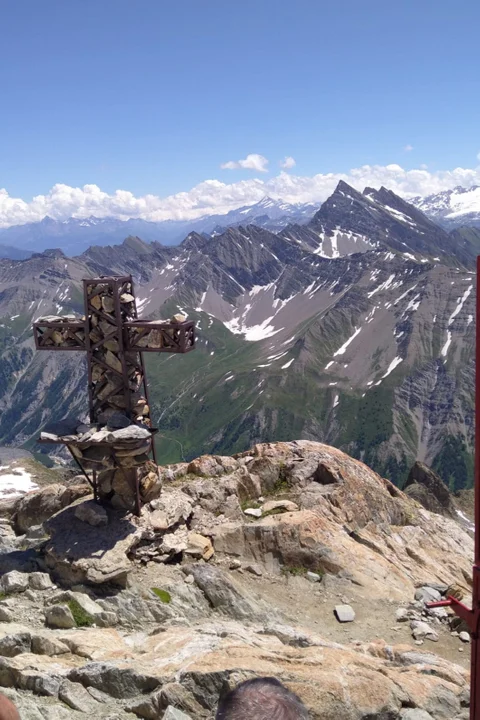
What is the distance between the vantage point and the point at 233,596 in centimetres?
2025

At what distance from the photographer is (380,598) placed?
881 inches

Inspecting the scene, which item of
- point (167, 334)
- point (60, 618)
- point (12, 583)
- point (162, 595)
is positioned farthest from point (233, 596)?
point (167, 334)

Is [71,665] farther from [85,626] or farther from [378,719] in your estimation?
[378,719]

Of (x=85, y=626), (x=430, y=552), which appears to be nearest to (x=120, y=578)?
(x=85, y=626)

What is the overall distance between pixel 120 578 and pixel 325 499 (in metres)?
13.2

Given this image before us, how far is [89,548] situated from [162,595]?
3544mm

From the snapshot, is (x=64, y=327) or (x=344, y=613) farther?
(x=64, y=327)

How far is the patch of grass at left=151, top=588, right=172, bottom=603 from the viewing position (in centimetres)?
1931

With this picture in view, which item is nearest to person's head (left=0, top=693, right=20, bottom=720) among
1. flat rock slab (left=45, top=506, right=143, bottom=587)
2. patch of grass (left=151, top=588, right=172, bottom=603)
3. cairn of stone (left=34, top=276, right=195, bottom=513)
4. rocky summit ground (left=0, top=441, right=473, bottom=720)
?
rocky summit ground (left=0, top=441, right=473, bottom=720)

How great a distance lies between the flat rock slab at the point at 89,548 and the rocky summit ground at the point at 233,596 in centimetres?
7

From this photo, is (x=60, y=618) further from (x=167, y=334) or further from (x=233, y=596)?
(x=167, y=334)

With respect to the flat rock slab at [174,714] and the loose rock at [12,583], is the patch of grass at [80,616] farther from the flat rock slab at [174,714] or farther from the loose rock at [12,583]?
the flat rock slab at [174,714]

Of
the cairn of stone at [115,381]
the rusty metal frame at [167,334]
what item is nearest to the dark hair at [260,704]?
the cairn of stone at [115,381]

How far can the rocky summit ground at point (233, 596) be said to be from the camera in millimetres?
12703
